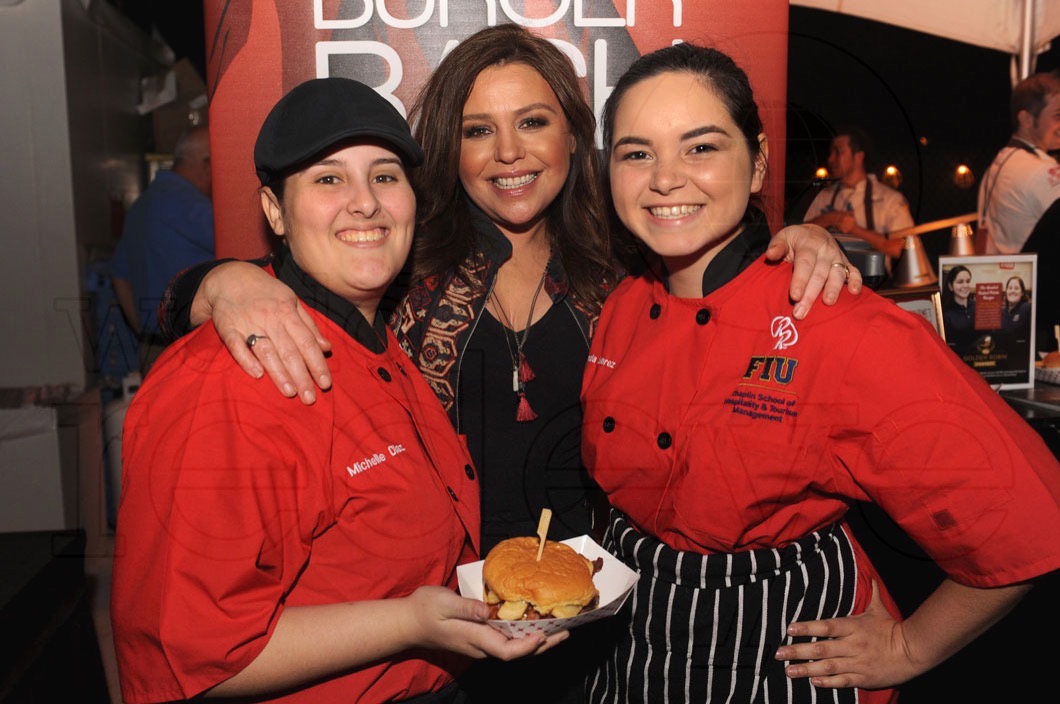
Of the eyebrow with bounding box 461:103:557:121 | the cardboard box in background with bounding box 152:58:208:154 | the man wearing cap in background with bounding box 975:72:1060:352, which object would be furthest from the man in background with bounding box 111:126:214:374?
the man wearing cap in background with bounding box 975:72:1060:352

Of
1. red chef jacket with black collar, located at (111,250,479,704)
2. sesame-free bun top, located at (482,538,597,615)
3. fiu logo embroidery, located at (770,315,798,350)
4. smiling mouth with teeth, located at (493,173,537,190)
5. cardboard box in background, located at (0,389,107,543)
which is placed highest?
smiling mouth with teeth, located at (493,173,537,190)

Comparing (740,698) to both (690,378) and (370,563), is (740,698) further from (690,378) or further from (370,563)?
(370,563)

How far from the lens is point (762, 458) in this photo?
1.28 m

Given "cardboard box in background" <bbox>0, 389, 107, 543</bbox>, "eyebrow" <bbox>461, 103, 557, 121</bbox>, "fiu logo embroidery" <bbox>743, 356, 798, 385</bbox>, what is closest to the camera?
"fiu logo embroidery" <bbox>743, 356, 798, 385</bbox>

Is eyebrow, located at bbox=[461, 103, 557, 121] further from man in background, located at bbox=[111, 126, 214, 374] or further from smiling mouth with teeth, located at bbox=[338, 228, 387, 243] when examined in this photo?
man in background, located at bbox=[111, 126, 214, 374]

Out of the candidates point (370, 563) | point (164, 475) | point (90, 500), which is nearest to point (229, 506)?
point (164, 475)

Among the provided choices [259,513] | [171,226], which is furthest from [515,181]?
[171,226]

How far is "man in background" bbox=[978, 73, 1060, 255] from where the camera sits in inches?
134

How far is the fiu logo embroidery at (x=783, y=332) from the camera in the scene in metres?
1.27

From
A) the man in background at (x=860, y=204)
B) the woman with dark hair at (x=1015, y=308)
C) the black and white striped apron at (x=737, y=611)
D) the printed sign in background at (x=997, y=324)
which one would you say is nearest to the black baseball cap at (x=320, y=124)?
the black and white striped apron at (x=737, y=611)

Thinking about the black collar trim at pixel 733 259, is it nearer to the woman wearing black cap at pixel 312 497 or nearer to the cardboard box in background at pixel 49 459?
the woman wearing black cap at pixel 312 497

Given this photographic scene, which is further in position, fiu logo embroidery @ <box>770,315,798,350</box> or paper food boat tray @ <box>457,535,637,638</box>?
fiu logo embroidery @ <box>770,315,798,350</box>

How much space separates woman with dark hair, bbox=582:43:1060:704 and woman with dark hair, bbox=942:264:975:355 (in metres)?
1.49

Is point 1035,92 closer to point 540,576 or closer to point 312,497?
point 540,576
